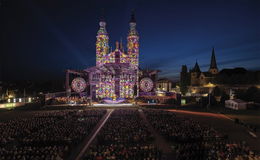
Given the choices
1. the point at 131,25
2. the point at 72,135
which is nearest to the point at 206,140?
the point at 72,135

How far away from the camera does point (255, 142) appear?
13953mm

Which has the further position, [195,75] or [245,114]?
[195,75]

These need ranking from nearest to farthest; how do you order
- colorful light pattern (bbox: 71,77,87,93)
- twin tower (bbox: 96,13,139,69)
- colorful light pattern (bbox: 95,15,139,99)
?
colorful light pattern (bbox: 71,77,87,93), colorful light pattern (bbox: 95,15,139,99), twin tower (bbox: 96,13,139,69)

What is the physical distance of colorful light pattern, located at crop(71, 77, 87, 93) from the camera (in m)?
40.4

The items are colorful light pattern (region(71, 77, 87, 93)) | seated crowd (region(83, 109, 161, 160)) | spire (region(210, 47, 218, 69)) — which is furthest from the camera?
spire (region(210, 47, 218, 69))

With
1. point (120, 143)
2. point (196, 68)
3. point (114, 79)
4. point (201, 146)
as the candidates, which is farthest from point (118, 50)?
point (196, 68)

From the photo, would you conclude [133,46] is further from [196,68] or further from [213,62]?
[213,62]

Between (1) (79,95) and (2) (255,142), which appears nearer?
(2) (255,142)

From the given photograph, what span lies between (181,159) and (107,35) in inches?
1596

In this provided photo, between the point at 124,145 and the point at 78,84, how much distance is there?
101 ft

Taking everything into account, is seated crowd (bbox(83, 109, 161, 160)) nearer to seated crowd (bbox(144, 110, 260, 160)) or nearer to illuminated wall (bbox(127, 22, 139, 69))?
seated crowd (bbox(144, 110, 260, 160))

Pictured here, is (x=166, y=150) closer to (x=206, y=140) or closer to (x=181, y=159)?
(x=181, y=159)

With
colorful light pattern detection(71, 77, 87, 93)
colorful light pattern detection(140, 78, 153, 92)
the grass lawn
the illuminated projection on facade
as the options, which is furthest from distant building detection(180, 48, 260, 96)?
colorful light pattern detection(71, 77, 87, 93)

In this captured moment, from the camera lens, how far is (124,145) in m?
12.2
